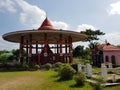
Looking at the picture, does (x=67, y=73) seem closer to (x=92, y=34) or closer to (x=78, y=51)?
(x=92, y=34)

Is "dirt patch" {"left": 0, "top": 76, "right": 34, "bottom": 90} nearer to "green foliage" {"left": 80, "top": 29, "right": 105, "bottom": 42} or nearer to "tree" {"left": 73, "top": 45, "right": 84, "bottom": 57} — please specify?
Result: "green foliage" {"left": 80, "top": 29, "right": 105, "bottom": 42}

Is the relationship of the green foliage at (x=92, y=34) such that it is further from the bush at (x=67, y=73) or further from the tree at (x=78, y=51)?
the bush at (x=67, y=73)

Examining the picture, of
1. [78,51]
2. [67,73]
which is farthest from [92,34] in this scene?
[67,73]

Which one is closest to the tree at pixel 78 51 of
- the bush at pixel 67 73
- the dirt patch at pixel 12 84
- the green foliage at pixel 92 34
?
the green foliage at pixel 92 34

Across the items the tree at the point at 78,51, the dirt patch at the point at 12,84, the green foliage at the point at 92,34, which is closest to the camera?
the dirt patch at the point at 12,84

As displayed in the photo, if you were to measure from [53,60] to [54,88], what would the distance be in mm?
21997

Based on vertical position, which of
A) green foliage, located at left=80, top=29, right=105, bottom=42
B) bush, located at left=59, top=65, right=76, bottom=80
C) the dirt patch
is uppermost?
green foliage, located at left=80, top=29, right=105, bottom=42

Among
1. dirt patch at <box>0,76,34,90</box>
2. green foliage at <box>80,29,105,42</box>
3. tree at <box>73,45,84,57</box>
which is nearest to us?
dirt patch at <box>0,76,34,90</box>

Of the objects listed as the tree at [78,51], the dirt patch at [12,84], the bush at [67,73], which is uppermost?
the tree at [78,51]

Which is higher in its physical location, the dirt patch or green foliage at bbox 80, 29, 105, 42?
green foliage at bbox 80, 29, 105, 42

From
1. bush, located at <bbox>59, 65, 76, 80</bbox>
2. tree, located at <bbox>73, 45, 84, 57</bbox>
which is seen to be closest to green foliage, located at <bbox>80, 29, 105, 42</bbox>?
tree, located at <bbox>73, 45, 84, 57</bbox>

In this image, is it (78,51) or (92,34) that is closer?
(92,34)

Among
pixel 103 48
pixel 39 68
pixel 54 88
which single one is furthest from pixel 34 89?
pixel 103 48

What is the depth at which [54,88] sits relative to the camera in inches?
477
